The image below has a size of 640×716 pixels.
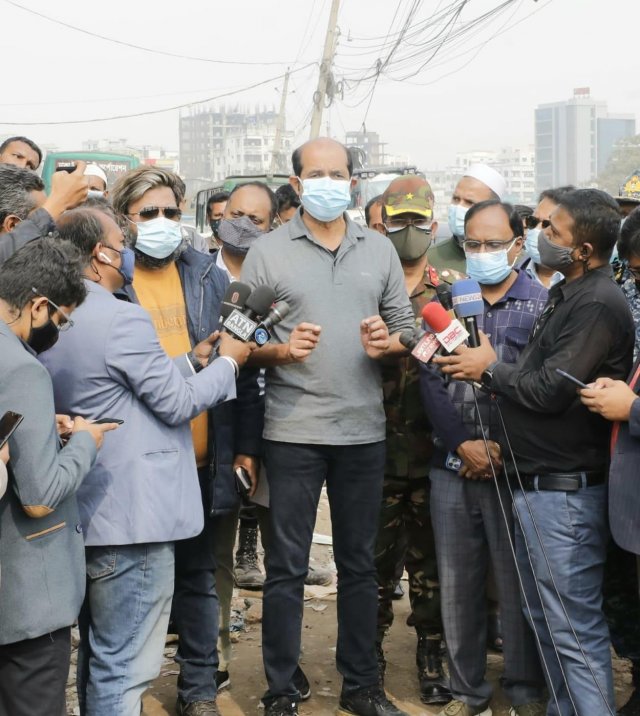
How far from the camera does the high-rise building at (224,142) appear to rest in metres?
149

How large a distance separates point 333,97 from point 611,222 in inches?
1009

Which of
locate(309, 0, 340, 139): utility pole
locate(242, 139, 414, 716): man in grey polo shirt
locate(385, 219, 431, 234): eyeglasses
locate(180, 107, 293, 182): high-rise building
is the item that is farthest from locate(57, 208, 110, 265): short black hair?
locate(180, 107, 293, 182): high-rise building

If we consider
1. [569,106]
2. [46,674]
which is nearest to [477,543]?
[46,674]

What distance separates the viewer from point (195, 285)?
461cm

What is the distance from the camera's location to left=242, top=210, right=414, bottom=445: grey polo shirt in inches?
175

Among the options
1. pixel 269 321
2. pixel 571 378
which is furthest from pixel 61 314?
pixel 571 378

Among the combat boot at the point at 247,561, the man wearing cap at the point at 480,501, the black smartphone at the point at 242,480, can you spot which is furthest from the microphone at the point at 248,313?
the combat boot at the point at 247,561

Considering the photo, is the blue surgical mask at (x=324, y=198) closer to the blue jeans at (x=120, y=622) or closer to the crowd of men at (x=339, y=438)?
the crowd of men at (x=339, y=438)

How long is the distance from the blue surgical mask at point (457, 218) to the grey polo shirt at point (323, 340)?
142 cm

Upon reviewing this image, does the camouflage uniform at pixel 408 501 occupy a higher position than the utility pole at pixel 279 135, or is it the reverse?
the utility pole at pixel 279 135

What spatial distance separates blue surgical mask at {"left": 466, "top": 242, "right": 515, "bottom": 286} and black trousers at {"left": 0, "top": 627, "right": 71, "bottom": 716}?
2.43 m

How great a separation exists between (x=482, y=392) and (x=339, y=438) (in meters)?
0.70

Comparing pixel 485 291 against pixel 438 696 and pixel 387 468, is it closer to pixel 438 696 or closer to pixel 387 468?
pixel 387 468

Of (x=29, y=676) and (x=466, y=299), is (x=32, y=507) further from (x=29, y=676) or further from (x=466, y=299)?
(x=466, y=299)
